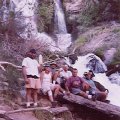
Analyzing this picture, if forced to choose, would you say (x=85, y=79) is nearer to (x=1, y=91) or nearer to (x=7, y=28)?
(x=1, y=91)

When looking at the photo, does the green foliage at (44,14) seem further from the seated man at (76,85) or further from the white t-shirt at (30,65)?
the white t-shirt at (30,65)

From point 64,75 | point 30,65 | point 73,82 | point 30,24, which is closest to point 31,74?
point 30,65

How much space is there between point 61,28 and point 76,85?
1306cm

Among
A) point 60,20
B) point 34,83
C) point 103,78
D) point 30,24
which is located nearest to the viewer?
point 34,83

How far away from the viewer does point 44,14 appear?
2098 cm

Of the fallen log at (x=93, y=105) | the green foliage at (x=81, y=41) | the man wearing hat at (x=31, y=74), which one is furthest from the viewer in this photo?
the green foliage at (x=81, y=41)

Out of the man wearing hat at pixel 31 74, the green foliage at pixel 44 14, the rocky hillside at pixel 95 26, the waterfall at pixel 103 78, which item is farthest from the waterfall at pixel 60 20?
the man wearing hat at pixel 31 74

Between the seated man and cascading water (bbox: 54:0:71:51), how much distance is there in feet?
34.1

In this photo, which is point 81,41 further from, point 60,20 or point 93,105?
point 93,105

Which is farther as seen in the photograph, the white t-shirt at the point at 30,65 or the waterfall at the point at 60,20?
the waterfall at the point at 60,20

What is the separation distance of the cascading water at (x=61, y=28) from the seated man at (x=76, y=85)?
10385 mm

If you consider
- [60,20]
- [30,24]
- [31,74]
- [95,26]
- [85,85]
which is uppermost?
[60,20]

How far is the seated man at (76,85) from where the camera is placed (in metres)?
11.1

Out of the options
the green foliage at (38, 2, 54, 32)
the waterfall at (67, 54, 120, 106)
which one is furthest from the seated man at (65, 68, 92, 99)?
the green foliage at (38, 2, 54, 32)
